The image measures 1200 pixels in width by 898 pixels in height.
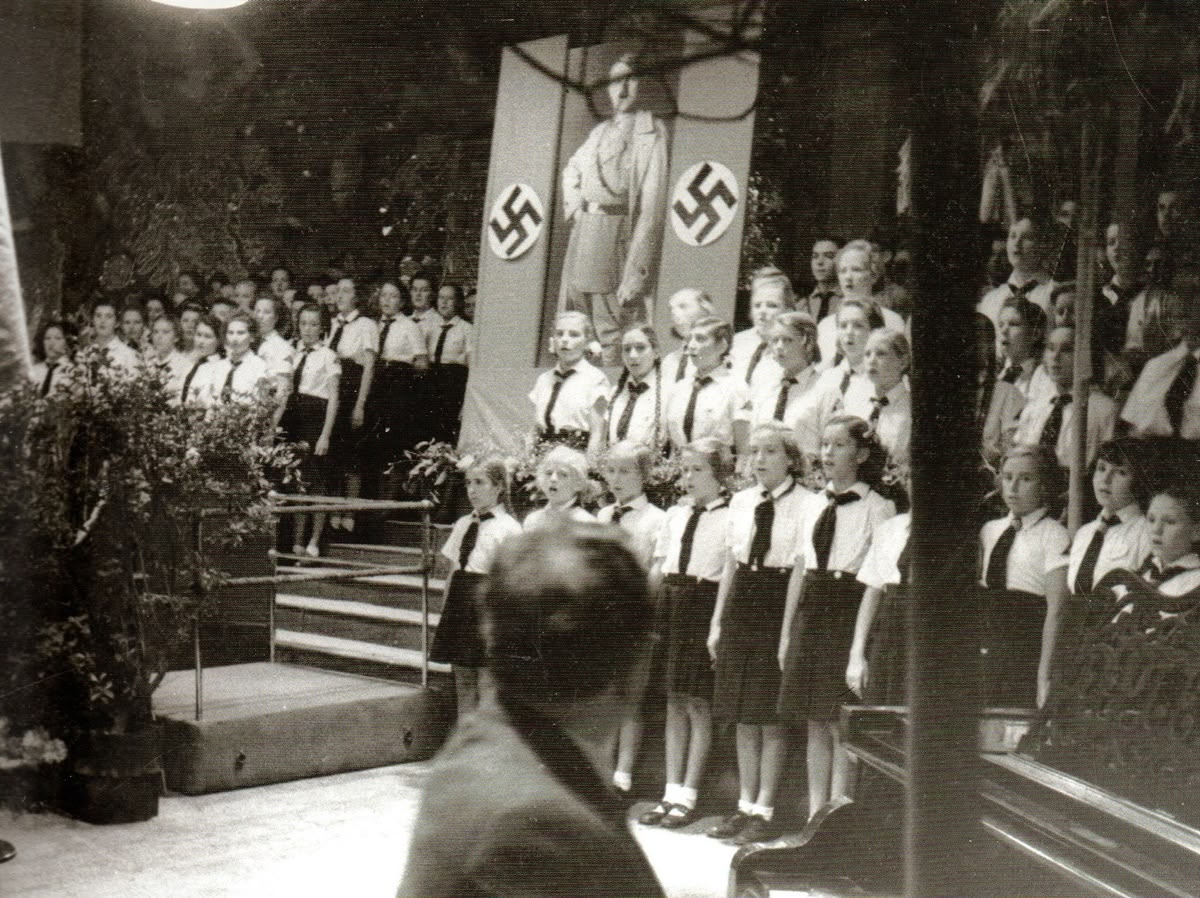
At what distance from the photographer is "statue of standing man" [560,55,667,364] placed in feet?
16.8

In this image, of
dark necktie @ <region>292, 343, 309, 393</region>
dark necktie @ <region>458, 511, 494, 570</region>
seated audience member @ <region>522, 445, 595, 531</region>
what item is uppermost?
dark necktie @ <region>292, 343, 309, 393</region>

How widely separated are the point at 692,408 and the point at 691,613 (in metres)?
0.81

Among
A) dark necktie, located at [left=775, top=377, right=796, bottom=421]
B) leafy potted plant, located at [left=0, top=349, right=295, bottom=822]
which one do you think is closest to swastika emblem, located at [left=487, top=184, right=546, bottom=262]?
dark necktie, located at [left=775, top=377, right=796, bottom=421]

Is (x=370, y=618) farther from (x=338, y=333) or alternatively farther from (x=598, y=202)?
(x=598, y=202)

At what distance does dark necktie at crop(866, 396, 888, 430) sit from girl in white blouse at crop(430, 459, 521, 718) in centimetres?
164

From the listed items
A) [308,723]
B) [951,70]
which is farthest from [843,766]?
[951,70]

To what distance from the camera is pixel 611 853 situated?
0.90 metres

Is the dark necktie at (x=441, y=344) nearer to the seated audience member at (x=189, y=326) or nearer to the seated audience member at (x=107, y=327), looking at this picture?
the seated audience member at (x=189, y=326)

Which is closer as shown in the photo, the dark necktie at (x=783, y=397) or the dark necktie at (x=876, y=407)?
the dark necktie at (x=876, y=407)

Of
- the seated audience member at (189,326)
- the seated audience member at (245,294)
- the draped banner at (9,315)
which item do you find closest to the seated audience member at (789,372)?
the draped banner at (9,315)

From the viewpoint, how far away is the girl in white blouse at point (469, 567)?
5.28 meters

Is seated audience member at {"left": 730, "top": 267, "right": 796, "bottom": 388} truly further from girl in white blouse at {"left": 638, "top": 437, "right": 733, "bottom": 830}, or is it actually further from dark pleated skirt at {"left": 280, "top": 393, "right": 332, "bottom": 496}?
dark pleated skirt at {"left": 280, "top": 393, "right": 332, "bottom": 496}

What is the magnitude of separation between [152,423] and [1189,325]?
3.22 meters

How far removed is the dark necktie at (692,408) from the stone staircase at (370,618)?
1.44 metres
